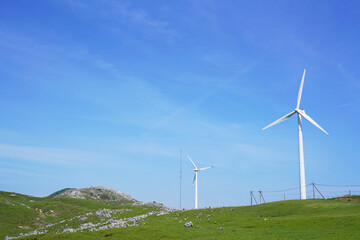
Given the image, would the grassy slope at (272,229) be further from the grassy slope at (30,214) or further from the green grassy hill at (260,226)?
the grassy slope at (30,214)

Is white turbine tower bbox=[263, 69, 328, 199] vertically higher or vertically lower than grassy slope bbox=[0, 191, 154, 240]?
higher

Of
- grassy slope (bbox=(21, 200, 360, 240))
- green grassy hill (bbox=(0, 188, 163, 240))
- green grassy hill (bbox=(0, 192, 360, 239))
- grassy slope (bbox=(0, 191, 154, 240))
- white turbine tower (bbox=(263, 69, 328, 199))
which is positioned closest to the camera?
grassy slope (bbox=(21, 200, 360, 240))

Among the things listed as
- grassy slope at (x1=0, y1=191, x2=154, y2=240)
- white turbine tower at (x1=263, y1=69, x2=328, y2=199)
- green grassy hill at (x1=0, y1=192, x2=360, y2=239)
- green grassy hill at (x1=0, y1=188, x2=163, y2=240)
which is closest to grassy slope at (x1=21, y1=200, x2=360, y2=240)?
green grassy hill at (x1=0, y1=192, x2=360, y2=239)

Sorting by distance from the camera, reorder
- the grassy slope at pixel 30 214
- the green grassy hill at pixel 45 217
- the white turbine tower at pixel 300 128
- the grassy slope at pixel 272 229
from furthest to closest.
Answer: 1. the white turbine tower at pixel 300 128
2. the grassy slope at pixel 30 214
3. the green grassy hill at pixel 45 217
4. the grassy slope at pixel 272 229

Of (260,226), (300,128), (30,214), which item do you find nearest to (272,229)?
(260,226)

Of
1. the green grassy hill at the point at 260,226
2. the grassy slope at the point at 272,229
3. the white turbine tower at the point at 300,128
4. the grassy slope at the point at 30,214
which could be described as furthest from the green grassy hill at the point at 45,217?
the white turbine tower at the point at 300,128

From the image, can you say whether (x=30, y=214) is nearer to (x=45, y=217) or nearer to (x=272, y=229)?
(x=45, y=217)

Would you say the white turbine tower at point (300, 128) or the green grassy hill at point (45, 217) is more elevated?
the white turbine tower at point (300, 128)

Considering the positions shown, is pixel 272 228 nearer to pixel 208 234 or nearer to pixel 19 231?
pixel 208 234

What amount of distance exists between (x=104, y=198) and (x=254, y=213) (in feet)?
333

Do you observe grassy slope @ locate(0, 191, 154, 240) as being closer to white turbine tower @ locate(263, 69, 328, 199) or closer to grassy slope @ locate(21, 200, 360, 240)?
grassy slope @ locate(21, 200, 360, 240)

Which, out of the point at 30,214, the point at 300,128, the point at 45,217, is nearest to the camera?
the point at 30,214

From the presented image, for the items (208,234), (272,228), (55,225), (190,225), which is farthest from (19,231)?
(272,228)

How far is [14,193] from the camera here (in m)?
106
